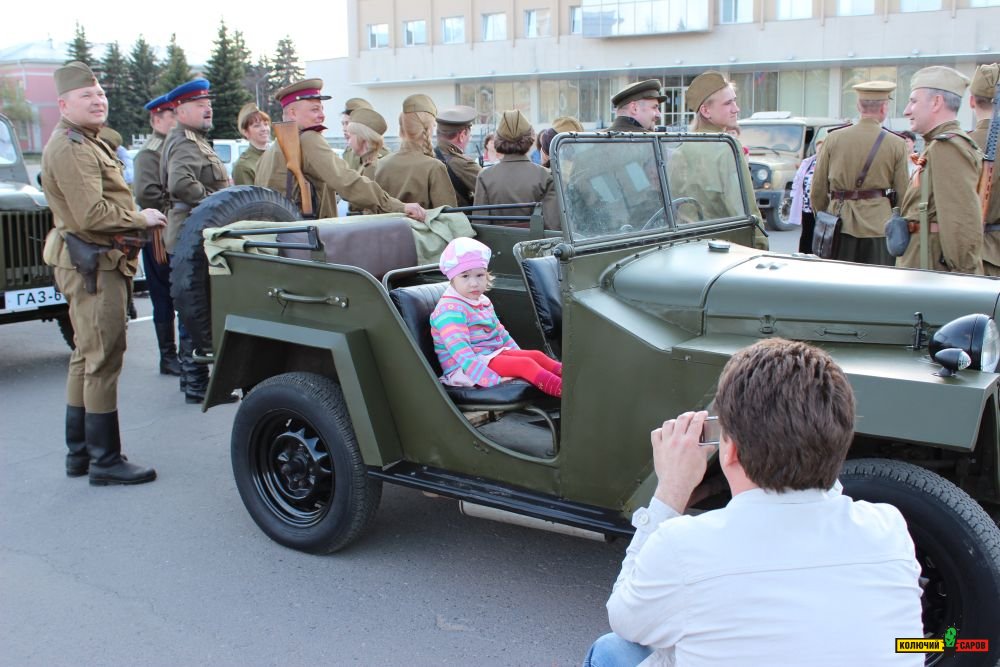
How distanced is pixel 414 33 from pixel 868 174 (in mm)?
44682

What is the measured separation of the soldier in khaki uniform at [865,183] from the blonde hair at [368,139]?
3778mm

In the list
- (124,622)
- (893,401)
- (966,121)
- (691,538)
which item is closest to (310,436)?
(124,622)

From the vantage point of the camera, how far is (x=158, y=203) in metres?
6.60

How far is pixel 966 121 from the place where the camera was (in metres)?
33.3

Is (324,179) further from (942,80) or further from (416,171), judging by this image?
(942,80)

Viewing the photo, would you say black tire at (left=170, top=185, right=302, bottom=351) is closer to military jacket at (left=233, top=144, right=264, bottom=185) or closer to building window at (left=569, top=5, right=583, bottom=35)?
military jacket at (left=233, top=144, right=264, bottom=185)

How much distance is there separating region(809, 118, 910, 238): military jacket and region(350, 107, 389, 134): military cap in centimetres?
412

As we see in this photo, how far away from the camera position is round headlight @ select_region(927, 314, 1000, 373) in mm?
2639

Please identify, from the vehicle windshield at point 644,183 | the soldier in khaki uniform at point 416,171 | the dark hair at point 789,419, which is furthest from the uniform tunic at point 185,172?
the dark hair at point 789,419

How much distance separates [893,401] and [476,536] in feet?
6.64

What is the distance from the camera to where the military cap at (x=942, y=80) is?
494 cm

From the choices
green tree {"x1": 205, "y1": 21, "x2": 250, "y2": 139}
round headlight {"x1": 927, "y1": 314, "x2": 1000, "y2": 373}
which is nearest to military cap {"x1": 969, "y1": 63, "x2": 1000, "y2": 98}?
round headlight {"x1": 927, "y1": 314, "x2": 1000, "y2": 373}

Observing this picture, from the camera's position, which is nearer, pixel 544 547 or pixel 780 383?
pixel 780 383

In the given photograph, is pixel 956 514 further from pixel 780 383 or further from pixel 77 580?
pixel 77 580
